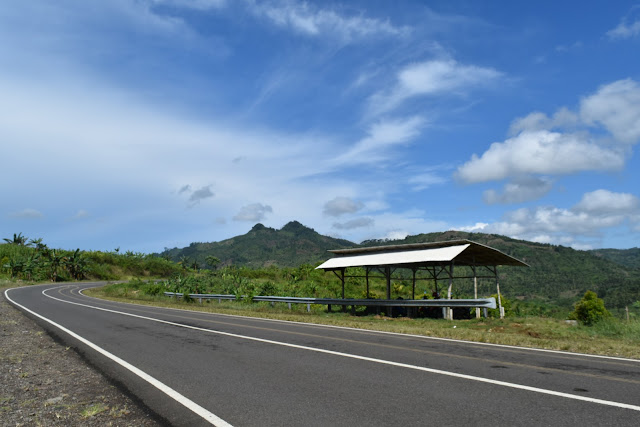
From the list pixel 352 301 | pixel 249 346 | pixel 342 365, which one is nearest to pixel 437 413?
pixel 342 365

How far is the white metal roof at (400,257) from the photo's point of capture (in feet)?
69.1

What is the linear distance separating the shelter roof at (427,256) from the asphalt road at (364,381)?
10.0 m

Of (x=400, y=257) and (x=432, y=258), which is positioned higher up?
(x=400, y=257)

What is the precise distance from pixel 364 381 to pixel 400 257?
16980mm

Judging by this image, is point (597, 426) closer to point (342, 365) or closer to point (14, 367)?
point (342, 365)

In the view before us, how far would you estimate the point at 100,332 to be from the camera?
1423 centimetres

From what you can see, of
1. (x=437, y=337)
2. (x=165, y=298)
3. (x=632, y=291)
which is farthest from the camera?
(x=632, y=291)

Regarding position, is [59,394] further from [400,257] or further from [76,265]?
[76,265]

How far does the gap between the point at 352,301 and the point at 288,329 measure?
8.98 m

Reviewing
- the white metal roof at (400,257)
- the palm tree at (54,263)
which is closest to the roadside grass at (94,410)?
the white metal roof at (400,257)

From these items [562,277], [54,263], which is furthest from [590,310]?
[562,277]

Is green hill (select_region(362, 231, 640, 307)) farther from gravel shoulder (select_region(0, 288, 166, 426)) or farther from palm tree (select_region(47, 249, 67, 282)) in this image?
palm tree (select_region(47, 249, 67, 282))

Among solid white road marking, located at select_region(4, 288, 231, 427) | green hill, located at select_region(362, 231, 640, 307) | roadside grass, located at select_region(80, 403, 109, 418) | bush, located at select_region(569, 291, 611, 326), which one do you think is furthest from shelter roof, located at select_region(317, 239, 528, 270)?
green hill, located at select_region(362, 231, 640, 307)

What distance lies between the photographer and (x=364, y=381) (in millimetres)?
7211
